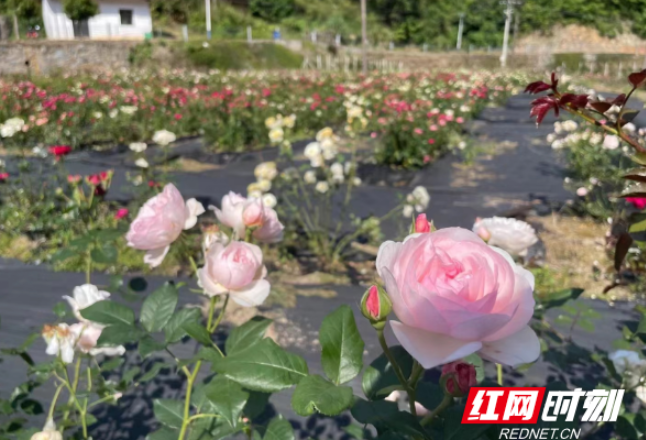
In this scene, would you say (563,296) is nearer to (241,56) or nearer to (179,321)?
(179,321)

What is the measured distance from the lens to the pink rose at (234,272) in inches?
23.6

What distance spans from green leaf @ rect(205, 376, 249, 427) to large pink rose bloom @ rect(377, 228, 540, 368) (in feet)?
0.72

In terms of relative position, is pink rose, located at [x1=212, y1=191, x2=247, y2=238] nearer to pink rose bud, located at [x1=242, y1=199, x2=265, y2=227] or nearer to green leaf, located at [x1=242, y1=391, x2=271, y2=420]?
pink rose bud, located at [x1=242, y1=199, x2=265, y2=227]

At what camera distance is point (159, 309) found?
2.31 feet

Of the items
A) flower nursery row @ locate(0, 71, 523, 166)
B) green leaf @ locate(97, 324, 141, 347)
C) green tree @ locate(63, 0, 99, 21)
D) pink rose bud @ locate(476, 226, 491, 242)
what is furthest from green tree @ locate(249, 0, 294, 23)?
green leaf @ locate(97, 324, 141, 347)

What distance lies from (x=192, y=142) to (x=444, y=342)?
6065 millimetres

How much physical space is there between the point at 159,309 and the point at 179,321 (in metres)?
0.04

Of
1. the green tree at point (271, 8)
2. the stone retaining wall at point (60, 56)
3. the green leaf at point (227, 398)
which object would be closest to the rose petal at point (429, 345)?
the green leaf at point (227, 398)

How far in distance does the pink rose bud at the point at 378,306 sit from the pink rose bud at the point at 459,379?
0.07 metres

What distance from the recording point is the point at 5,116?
6809 millimetres

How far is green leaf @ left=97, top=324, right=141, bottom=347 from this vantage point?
630mm

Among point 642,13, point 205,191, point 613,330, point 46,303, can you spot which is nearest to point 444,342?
point 642,13

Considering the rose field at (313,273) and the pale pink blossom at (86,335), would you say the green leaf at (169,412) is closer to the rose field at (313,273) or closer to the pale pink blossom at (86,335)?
the rose field at (313,273)

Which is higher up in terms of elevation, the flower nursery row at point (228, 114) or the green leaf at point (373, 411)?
the green leaf at point (373, 411)
